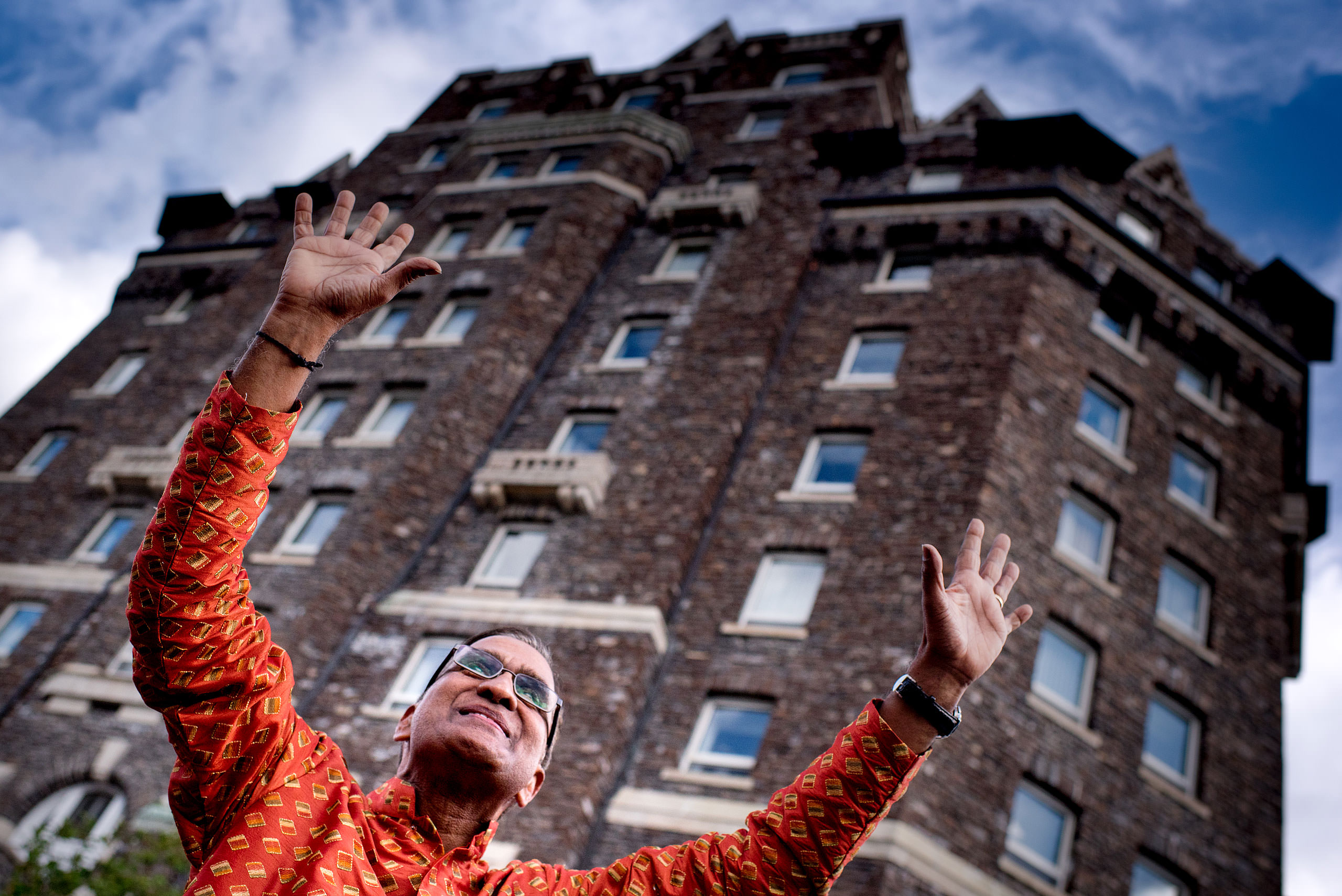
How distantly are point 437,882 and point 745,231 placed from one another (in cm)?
2482

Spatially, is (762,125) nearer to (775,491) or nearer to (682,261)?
(682,261)

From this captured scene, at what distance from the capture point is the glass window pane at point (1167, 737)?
1795 cm

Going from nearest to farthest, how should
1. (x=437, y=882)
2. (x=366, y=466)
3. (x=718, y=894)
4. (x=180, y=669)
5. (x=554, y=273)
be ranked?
(x=180, y=669)
(x=437, y=882)
(x=718, y=894)
(x=366, y=466)
(x=554, y=273)

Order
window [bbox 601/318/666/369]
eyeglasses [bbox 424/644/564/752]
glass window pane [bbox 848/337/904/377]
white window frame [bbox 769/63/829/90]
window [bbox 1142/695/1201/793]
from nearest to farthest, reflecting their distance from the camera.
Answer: eyeglasses [bbox 424/644/564/752] → window [bbox 1142/695/1201/793] → glass window pane [bbox 848/337/904/377] → window [bbox 601/318/666/369] → white window frame [bbox 769/63/829/90]

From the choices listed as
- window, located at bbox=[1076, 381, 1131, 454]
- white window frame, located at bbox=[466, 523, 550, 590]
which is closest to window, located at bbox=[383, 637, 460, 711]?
white window frame, located at bbox=[466, 523, 550, 590]

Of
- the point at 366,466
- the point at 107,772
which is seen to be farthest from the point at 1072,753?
the point at 107,772

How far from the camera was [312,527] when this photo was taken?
70.9ft

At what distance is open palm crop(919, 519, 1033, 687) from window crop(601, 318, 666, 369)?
2008cm

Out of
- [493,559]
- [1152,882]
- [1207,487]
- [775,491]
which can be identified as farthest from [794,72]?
[1152,882]

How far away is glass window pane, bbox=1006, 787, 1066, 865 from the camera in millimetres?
15766

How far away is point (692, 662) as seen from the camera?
58.3 feet

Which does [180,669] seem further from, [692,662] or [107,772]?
[107,772]

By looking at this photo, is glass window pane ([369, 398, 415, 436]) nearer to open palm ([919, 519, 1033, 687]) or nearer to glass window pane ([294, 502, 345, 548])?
glass window pane ([294, 502, 345, 548])

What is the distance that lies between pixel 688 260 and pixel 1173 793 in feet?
53.8
